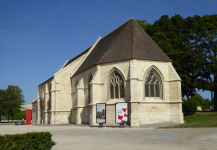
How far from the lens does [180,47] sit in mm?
34281

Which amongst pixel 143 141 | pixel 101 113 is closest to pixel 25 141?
pixel 143 141

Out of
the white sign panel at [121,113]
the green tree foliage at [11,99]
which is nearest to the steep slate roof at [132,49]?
the white sign panel at [121,113]

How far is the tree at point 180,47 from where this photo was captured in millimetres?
31261

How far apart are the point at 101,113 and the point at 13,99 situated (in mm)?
43367

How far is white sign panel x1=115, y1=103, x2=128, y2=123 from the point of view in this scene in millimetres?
21114

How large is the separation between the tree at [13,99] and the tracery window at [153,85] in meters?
37.8

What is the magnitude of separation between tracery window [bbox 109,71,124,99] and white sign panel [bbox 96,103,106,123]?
2498 millimetres

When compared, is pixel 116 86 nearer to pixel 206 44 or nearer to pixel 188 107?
pixel 188 107

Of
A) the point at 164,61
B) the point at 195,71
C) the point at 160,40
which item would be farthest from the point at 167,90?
the point at 160,40

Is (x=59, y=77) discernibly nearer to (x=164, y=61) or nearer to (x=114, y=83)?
(x=114, y=83)

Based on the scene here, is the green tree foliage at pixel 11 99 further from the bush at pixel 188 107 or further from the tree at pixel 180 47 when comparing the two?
the bush at pixel 188 107

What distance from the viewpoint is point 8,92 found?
58.7 metres

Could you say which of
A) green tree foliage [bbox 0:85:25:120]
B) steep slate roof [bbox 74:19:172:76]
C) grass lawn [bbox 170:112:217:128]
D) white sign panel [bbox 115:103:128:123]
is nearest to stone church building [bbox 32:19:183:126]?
steep slate roof [bbox 74:19:172:76]

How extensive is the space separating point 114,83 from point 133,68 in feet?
9.48
